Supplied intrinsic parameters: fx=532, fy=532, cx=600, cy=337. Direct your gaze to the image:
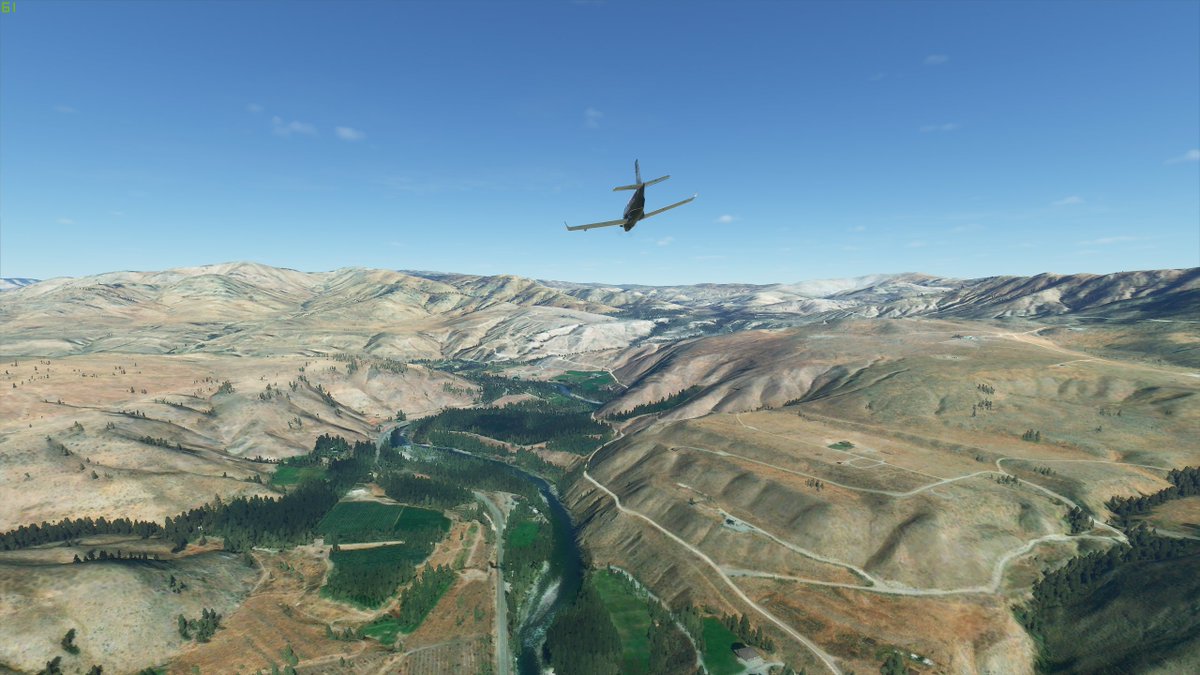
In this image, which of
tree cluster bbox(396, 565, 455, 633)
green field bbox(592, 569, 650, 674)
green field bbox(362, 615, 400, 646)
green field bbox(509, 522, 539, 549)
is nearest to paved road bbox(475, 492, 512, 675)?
green field bbox(509, 522, 539, 549)

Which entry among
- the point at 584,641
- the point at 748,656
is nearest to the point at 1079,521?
the point at 748,656

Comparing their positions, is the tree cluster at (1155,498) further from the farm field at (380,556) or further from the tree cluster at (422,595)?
the farm field at (380,556)

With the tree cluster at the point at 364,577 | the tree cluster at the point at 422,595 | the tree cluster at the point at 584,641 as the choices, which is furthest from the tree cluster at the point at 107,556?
the tree cluster at the point at 584,641

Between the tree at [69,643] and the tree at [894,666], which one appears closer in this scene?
the tree at [894,666]

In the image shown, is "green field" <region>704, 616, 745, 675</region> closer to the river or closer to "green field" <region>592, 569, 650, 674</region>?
"green field" <region>592, 569, 650, 674</region>

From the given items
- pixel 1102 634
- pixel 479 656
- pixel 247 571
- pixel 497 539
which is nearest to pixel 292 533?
pixel 247 571

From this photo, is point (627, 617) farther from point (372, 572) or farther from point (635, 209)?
point (635, 209)
